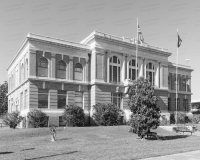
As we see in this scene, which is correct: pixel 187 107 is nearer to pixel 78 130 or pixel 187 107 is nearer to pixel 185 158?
pixel 78 130

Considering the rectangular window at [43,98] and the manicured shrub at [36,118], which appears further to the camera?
the rectangular window at [43,98]

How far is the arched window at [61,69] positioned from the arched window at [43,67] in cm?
193

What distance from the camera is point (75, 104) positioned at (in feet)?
120

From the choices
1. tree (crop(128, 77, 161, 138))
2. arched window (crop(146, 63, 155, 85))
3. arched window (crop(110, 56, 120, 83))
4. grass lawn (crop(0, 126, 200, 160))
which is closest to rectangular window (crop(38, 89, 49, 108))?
grass lawn (crop(0, 126, 200, 160))

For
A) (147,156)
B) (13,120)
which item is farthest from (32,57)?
(147,156)

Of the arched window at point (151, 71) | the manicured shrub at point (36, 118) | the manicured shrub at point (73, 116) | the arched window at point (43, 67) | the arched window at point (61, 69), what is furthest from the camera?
the arched window at point (151, 71)

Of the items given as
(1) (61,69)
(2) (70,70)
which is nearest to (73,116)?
(2) (70,70)

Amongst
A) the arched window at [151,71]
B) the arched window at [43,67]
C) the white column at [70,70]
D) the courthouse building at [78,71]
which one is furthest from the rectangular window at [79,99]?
the arched window at [151,71]

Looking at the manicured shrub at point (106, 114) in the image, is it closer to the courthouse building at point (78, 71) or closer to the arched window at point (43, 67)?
the courthouse building at point (78, 71)

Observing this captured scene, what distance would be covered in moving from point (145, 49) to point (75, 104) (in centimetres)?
1632

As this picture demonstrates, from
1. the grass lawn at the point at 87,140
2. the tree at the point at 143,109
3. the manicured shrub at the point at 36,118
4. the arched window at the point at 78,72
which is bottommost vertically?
the grass lawn at the point at 87,140

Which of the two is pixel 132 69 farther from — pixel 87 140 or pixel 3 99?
pixel 3 99

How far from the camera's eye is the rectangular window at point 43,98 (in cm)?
3519

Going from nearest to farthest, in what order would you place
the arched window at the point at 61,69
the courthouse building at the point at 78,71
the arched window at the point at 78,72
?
the courthouse building at the point at 78,71 < the arched window at the point at 61,69 < the arched window at the point at 78,72
